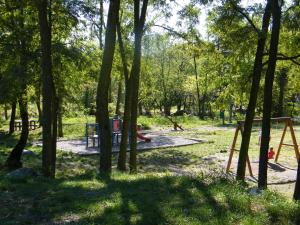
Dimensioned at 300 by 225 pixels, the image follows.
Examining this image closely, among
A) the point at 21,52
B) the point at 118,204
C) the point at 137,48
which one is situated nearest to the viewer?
the point at 118,204

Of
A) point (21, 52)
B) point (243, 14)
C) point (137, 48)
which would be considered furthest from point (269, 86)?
point (21, 52)

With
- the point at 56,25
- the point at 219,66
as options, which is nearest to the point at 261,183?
the point at 219,66

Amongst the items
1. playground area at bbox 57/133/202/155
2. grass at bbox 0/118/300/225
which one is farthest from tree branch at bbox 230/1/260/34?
playground area at bbox 57/133/202/155

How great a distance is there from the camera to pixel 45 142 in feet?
38.1

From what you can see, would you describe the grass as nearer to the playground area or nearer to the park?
the park

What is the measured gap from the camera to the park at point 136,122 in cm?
623

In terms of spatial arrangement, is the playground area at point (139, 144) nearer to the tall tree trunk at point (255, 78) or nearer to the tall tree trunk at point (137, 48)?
the tall tree trunk at point (137, 48)

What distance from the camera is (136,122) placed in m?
14.3

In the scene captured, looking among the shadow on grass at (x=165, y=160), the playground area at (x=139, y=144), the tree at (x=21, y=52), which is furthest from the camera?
the playground area at (x=139, y=144)

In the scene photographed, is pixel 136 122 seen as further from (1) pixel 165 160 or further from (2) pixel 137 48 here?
(1) pixel 165 160

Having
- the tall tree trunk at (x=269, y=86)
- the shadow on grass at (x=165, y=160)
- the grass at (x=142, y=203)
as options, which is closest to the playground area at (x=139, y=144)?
the shadow on grass at (x=165, y=160)

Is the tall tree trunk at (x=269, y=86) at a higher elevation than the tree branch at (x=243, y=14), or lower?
lower

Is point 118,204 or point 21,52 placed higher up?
point 21,52

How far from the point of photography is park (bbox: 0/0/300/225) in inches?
245
